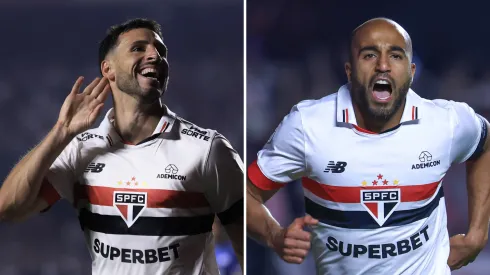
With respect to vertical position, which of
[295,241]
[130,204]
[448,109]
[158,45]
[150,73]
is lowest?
[295,241]

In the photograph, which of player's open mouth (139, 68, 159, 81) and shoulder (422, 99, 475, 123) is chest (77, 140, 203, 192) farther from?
shoulder (422, 99, 475, 123)

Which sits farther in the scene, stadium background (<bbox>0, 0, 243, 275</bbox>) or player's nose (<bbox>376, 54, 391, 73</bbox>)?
stadium background (<bbox>0, 0, 243, 275</bbox>)

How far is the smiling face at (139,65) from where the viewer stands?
2707 mm

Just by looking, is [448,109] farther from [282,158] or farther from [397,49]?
[282,158]

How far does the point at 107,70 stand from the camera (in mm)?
2746

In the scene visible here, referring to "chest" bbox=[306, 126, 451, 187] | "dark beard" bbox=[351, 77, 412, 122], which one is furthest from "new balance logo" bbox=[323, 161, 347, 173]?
"dark beard" bbox=[351, 77, 412, 122]

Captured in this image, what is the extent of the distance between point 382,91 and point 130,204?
3.61ft

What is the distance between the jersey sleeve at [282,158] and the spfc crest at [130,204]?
46cm

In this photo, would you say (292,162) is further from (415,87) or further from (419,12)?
(419,12)

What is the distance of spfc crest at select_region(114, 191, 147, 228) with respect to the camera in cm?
265

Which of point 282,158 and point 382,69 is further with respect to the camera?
point 282,158

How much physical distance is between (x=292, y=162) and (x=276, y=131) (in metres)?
0.15

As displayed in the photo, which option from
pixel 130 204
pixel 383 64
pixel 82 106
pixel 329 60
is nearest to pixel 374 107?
pixel 383 64

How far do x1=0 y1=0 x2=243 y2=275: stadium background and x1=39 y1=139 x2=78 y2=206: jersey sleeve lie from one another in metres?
0.13
